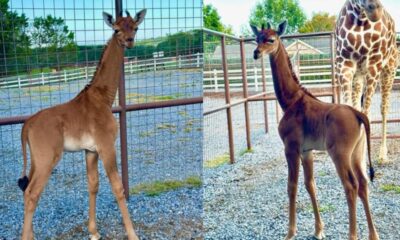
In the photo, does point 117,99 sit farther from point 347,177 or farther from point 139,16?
point 347,177

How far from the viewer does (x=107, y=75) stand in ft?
6.84

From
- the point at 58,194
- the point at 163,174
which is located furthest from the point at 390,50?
the point at 58,194

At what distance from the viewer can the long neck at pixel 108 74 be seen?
2.05 m

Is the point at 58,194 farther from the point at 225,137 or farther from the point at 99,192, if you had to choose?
the point at 225,137

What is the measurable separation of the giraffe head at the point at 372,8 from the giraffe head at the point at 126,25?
2.95 ft

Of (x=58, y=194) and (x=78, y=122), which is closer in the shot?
(x=78, y=122)

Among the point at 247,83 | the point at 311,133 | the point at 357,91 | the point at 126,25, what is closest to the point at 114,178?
the point at 126,25

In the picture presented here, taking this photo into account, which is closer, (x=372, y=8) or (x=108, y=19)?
(x=372, y=8)

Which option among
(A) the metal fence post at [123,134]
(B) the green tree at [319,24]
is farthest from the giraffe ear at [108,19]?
(B) the green tree at [319,24]

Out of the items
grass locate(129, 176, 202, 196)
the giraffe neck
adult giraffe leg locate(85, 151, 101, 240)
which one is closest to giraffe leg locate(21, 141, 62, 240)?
adult giraffe leg locate(85, 151, 101, 240)

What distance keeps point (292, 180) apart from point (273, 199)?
224 mm

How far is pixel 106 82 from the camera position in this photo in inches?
82.0

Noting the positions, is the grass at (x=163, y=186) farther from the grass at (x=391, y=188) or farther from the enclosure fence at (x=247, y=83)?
the grass at (x=391, y=188)

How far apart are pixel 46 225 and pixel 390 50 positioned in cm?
181
